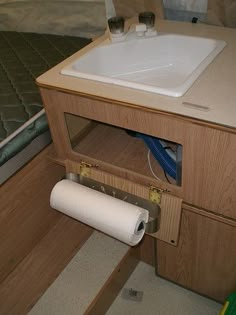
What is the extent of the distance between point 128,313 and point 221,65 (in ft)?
3.43

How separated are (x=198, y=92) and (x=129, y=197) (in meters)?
0.38

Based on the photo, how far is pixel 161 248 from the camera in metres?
1.30

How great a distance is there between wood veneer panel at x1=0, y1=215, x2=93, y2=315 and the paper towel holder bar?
1.16 ft

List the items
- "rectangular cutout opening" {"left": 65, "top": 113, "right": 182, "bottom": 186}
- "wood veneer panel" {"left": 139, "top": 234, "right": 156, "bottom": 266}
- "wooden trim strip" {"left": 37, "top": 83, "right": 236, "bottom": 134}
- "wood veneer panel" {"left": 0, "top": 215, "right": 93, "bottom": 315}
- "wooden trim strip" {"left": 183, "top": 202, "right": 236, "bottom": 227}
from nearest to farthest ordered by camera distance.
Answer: "wooden trim strip" {"left": 37, "top": 83, "right": 236, "bottom": 134} < "wooden trim strip" {"left": 183, "top": 202, "right": 236, "bottom": 227} < "rectangular cutout opening" {"left": 65, "top": 113, "right": 182, "bottom": 186} < "wood veneer panel" {"left": 0, "top": 215, "right": 93, "bottom": 315} < "wood veneer panel" {"left": 139, "top": 234, "right": 156, "bottom": 266}

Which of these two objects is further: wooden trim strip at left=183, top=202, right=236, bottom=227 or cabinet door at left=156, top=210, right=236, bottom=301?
cabinet door at left=156, top=210, right=236, bottom=301

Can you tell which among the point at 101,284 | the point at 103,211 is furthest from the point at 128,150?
the point at 101,284

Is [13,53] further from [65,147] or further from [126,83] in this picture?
[126,83]

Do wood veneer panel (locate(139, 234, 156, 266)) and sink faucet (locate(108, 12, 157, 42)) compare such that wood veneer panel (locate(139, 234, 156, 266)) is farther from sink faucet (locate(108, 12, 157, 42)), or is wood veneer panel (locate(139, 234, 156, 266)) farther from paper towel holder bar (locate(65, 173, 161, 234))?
sink faucet (locate(108, 12, 157, 42))

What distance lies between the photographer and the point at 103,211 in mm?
950

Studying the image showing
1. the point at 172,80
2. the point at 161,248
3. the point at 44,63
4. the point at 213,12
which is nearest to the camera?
the point at 172,80

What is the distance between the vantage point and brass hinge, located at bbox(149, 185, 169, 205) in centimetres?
96

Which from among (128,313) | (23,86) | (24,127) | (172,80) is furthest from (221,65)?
(128,313)

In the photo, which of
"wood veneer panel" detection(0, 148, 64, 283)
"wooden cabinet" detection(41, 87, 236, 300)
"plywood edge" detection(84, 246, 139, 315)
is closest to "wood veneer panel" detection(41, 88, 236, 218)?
"wooden cabinet" detection(41, 87, 236, 300)

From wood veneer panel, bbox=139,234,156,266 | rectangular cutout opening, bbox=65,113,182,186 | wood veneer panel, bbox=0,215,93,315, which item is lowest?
wood veneer panel, bbox=139,234,156,266
